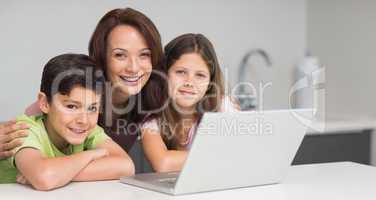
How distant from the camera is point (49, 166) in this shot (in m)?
1.50

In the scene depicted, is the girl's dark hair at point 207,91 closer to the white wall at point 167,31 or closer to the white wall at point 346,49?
the white wall at point 167,31

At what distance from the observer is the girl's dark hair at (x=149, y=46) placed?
1996mm

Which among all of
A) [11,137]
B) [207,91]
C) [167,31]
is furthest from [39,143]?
[167,31]

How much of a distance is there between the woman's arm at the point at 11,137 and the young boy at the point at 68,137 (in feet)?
0.05

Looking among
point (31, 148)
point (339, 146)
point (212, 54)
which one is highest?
point (212, 54)

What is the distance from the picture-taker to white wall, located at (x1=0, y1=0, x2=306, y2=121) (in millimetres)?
2918

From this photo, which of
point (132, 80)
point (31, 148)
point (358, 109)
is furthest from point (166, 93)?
point (358, 109)

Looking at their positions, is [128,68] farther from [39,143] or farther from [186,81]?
[39,143]

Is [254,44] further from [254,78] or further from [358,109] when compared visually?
[358,109]

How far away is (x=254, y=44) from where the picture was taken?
355 cm

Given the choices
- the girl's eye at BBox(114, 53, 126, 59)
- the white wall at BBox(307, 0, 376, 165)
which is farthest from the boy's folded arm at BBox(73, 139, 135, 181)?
the white wall at BBox(307, 0, 376, 165)

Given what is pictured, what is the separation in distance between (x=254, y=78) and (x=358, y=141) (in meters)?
0.74

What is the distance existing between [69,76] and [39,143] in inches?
7.9

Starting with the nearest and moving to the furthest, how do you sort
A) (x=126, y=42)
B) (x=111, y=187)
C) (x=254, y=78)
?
1. (x=111, y=187)
2. (x=126, y=42)
3. (x=254, y=78)
